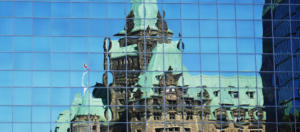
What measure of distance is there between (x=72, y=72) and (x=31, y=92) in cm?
385

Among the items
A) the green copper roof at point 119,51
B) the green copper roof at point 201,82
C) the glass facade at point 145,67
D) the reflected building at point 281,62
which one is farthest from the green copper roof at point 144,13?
the reflected building at point 281,62

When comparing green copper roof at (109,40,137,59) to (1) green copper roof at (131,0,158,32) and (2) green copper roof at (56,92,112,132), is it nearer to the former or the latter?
(1) green copper roof at (131,0,158,32)

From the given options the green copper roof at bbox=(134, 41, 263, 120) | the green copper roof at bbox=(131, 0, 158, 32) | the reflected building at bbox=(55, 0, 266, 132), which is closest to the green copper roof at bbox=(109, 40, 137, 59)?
the reflected building at bbox=(55, 0, 266, 132)

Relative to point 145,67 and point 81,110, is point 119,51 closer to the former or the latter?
point 145,67

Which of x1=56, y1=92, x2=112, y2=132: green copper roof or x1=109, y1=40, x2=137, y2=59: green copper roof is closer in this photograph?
x1=56, y1=92, x2=112, y2=132: green copper roof

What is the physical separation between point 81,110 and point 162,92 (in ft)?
23.1

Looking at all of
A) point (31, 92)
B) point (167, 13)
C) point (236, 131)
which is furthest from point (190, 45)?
point (31, 92)

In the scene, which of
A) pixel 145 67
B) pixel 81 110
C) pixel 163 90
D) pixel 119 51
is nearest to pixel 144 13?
pixel 119 51

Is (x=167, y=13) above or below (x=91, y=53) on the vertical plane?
above

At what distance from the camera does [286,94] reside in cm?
5831

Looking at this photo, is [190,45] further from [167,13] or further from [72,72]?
[72,72]

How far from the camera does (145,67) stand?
57.3 m

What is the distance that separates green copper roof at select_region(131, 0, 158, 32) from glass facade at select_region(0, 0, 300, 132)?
9cm

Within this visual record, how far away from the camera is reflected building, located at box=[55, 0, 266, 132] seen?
56.5 metres
